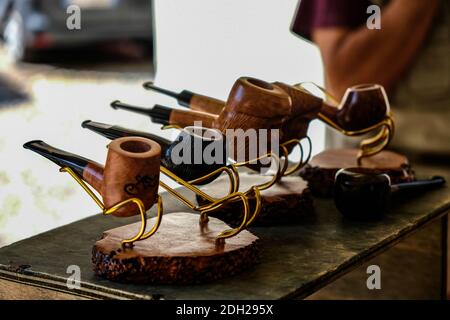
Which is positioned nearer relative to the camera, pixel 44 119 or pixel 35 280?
pixel 35 280

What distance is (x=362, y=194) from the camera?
1649 millimetres

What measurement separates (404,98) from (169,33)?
101cm

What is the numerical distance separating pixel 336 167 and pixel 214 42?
143cm

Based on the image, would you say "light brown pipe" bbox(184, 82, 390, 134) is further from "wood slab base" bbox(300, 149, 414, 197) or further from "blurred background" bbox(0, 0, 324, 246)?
"blurred background" bbox(0, 0, 324, 246)

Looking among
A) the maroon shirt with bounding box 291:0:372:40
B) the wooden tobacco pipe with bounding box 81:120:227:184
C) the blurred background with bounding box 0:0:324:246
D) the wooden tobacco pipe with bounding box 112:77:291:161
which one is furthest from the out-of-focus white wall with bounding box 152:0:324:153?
the wooden tobacco pipe with bounding box 81:120:227:184

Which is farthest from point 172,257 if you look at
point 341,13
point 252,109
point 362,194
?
point 341,13

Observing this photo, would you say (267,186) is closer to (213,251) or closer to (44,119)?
(213,251)

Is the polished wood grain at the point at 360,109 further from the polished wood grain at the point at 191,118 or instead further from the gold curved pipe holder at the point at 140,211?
the gold curved pipe holder at the point at 140,211

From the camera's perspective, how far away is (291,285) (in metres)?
1.28

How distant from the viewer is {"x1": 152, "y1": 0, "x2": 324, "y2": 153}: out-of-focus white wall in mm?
3197

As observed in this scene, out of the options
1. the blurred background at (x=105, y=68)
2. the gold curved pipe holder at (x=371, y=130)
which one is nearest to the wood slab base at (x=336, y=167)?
the gold curved pipe holder at (x=371, y=130)

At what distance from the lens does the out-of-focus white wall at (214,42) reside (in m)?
3.20

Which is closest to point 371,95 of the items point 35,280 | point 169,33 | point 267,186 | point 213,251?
point 267,186

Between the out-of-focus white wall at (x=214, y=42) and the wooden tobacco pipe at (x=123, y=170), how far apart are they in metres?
1.81
